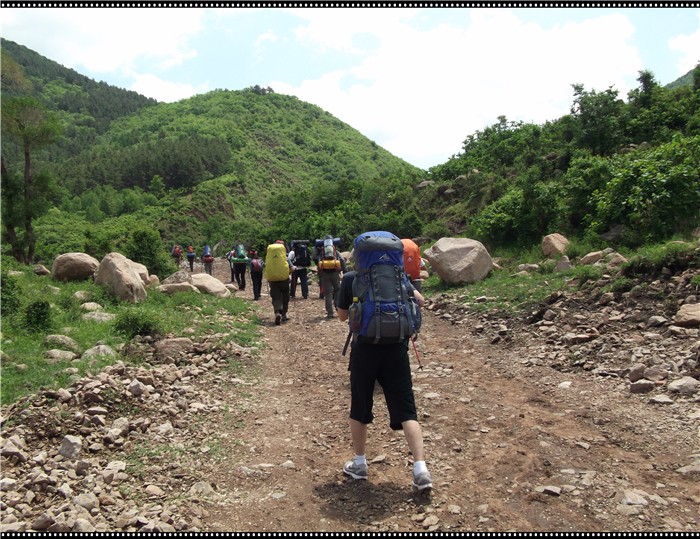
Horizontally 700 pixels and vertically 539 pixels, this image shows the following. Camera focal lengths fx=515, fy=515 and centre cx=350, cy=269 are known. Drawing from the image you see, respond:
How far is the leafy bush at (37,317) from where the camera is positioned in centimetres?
760

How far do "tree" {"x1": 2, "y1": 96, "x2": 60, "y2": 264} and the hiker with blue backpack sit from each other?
752 inches

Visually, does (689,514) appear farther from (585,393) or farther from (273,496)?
(273,496)

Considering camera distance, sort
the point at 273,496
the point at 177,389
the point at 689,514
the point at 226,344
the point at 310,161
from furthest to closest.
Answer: the point at 310,161, the point at 226,344, the point at 177,389, the point at 273,496, the point at 689,514

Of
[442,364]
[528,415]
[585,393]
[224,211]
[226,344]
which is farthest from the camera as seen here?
[224,211]

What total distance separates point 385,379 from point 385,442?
3.44ft

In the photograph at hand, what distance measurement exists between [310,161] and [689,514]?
9014 cm

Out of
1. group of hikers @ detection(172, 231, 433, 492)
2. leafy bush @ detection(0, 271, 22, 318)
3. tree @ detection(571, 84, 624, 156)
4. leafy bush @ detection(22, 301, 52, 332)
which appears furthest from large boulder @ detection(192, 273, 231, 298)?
tree @ detection(571, 84, 624, 156)

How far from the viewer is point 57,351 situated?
21.4 ft

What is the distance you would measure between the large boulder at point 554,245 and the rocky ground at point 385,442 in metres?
4.27

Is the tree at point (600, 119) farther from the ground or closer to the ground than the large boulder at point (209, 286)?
farther from the ground

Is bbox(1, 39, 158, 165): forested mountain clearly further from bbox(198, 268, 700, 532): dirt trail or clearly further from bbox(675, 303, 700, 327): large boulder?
bbox(675, 303, 700, 327): large boulder

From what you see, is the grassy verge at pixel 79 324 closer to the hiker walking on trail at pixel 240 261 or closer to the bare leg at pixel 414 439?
the bare leg at pixel 414 439

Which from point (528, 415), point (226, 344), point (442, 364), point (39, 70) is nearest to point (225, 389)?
point (226, 344)

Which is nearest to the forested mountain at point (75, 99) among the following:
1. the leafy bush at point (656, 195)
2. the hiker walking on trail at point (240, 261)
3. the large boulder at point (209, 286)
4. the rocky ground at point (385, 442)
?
the hiker walking on trail at point (240, 261)
